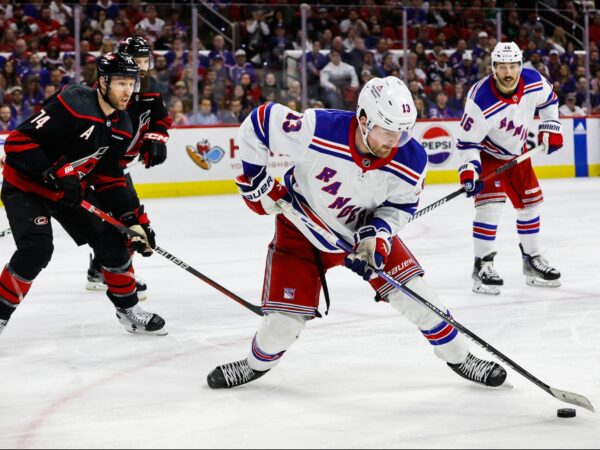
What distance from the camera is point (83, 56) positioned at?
9641 mm

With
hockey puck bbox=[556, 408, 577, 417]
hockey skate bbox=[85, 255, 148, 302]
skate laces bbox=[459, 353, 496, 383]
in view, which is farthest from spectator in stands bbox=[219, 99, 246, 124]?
A: hockey puck bbox=[556, 408, 577, 417]

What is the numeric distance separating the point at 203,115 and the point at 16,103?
1829 mm

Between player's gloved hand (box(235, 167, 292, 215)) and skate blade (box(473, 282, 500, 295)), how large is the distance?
214 cm

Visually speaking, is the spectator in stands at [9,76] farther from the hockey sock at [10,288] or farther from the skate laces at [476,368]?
the skate laces at [476,368]

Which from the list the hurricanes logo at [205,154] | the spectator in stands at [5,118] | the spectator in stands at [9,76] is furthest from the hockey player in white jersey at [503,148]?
the spectator in stands at [9,76]

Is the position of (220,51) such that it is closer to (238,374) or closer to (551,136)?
(551,136)

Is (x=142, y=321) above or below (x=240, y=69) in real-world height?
below

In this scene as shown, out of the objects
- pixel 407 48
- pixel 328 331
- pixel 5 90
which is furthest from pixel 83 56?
pixel 328 331

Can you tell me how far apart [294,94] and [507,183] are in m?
5.31

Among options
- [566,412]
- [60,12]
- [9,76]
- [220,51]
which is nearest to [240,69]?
[220,51]

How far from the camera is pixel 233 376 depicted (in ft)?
11.3

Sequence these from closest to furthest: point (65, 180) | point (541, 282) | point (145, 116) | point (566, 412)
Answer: point (566, 412) < point (65, 180) < point (145, 116) < point (541, 282)

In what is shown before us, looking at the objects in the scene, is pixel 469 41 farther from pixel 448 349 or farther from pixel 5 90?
pixel 448 349

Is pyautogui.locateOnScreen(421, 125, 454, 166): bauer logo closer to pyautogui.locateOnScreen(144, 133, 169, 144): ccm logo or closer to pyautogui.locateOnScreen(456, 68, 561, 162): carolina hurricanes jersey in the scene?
pyautogui.locateOnScreen(456, 68, 561, 162): carolina hurricanes jersey
